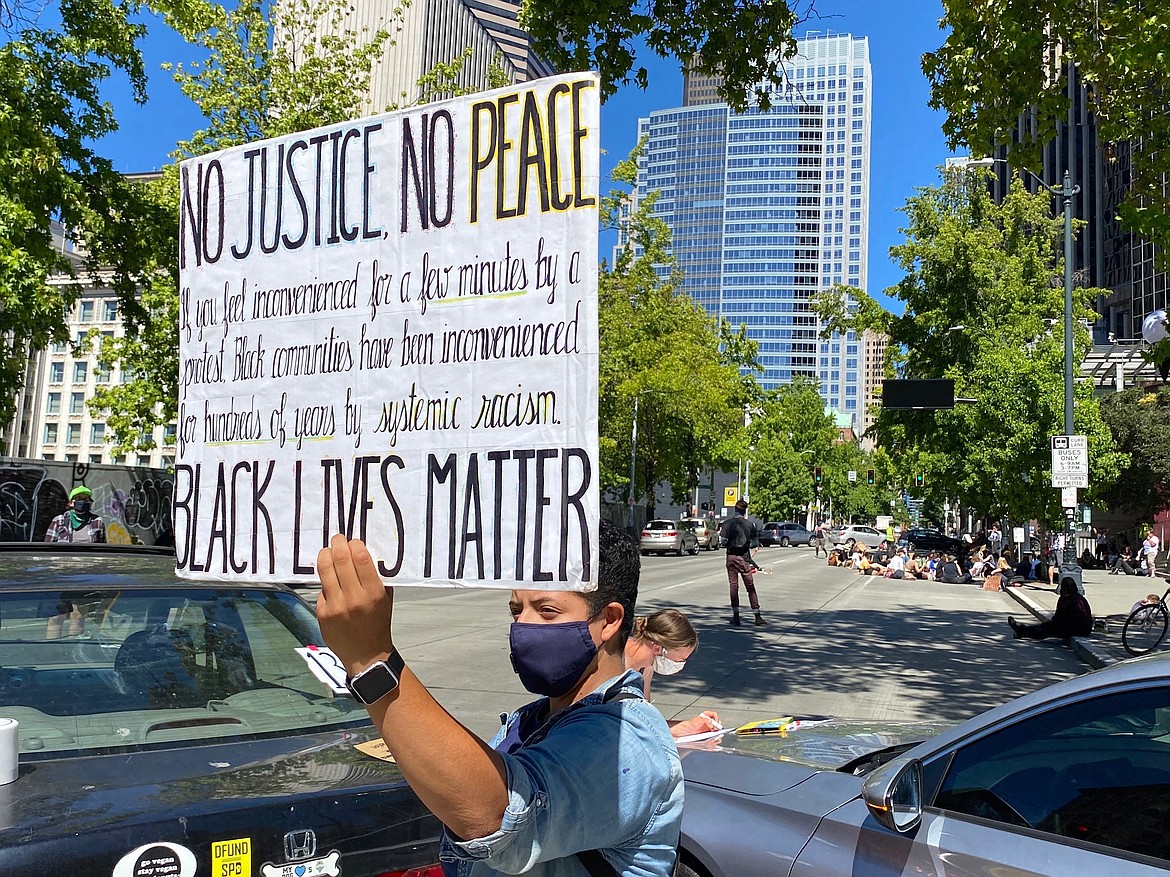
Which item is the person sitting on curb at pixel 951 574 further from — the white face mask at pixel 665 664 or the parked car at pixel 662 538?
the white face mask at pixel 665 664

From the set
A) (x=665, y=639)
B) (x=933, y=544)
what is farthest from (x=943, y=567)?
(x=665, y=639)

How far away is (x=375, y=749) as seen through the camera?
2.92 meters

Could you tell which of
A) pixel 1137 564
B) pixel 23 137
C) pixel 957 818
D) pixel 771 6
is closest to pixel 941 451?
pixel 1137 564

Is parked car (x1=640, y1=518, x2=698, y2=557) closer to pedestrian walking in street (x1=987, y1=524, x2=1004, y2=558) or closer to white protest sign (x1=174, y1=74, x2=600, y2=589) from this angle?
pedestrian walking in street (x1=987, y1=524, x2=1004, y2=558)

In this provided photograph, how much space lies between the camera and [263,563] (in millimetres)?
1954

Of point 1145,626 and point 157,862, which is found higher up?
point 157,862

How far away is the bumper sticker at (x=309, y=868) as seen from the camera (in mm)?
2293

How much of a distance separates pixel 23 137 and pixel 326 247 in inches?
523

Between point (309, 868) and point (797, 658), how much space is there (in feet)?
34.2

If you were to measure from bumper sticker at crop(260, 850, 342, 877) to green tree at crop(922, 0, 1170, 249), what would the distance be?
10.8 m

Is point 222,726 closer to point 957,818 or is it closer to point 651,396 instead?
point 957,818

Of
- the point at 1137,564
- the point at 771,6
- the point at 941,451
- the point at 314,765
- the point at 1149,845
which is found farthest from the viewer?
the point at 1137,564

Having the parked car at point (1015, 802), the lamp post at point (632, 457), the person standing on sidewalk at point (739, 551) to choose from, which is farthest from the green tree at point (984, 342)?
the parked car at point (1015, 802)

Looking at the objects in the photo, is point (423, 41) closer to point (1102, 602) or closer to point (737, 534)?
point (1102, 602)
